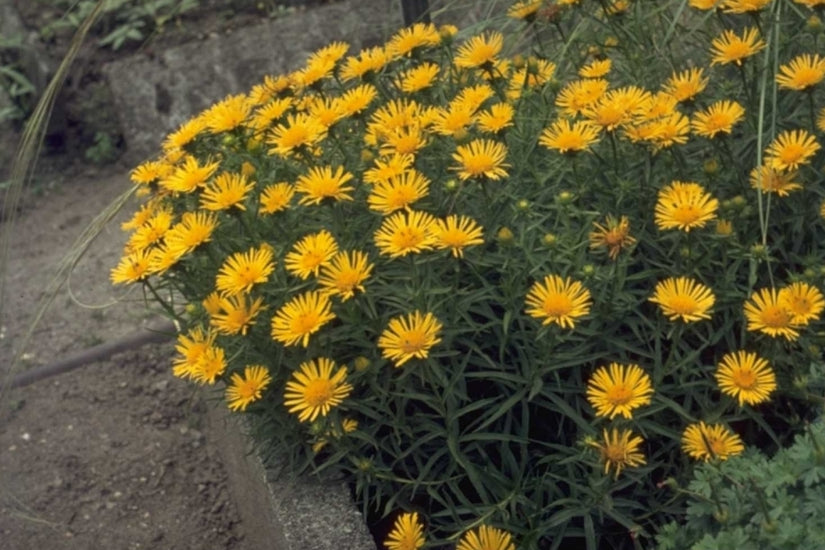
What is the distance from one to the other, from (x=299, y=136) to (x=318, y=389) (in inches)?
18.7

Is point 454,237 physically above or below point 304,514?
above

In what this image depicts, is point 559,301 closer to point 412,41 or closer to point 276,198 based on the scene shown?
point 276,198

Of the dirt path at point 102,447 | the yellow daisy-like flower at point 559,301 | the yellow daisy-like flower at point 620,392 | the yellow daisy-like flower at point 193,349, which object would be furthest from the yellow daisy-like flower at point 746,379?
the dirt path at point 102,447

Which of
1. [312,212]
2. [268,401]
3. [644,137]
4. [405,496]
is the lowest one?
[405,496]

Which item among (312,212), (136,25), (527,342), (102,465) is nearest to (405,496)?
(527,342)

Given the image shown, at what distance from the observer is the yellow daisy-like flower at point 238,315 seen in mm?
2172

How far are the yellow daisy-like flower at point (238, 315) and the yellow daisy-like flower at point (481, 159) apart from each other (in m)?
0.39

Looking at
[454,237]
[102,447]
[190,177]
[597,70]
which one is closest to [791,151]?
[597,70]

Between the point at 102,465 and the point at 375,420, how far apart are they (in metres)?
1.25

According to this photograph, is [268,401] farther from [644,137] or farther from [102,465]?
[102,465]

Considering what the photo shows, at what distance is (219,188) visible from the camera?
2311 mm

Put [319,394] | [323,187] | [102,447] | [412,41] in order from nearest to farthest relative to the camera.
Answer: [319,394] < [323,187] < [412,41] < [102,447]

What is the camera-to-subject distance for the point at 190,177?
238 cm

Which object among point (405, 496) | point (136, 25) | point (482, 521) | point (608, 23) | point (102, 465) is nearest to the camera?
point (482, 521)
